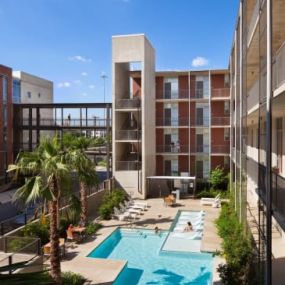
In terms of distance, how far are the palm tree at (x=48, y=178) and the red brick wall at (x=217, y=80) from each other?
26.5m

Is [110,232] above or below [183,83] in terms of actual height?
below

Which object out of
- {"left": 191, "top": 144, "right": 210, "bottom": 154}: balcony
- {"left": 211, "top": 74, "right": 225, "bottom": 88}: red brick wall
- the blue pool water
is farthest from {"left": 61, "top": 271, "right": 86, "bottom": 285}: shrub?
{"left": 211, "top": 74, "right": 225, "bottom": 88}: red brick wall


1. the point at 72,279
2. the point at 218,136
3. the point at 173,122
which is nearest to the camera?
the point at 72,279

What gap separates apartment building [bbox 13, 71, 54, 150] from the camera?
42100 millimetres

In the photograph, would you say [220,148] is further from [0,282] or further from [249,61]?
[0,282]

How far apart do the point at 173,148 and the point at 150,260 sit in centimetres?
1955

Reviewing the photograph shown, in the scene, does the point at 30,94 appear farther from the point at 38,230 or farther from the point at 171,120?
the point at 38,230

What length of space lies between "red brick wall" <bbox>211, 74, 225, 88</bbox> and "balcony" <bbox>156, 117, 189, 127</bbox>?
4.66 metres

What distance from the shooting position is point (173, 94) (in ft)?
123

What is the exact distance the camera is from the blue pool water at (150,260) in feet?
52.3

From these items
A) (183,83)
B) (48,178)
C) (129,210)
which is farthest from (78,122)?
(48,178)

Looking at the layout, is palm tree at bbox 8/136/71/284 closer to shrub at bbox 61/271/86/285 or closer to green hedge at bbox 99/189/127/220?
shrub at bbox 61/271/86/285

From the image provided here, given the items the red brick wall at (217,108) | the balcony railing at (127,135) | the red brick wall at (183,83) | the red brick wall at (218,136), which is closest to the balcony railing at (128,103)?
the balcony railing at (127,135)

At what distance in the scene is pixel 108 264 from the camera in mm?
16328
